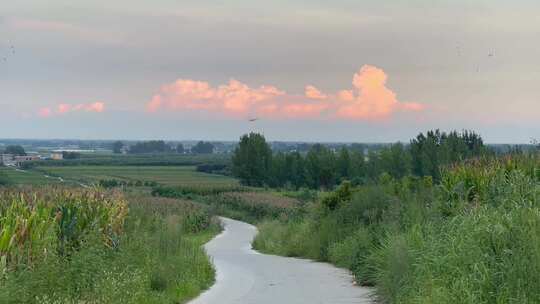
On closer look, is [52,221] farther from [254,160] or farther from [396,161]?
[254,160]

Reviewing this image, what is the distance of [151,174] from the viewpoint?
13488cm

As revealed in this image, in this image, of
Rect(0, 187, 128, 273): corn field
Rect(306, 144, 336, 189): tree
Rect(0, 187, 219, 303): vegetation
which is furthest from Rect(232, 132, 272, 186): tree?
Rect(0, 187, 128, 273): corn field

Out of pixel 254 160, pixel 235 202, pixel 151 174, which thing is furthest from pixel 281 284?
pixel 151 174

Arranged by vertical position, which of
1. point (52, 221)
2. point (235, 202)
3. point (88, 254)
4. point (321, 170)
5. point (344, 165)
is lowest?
point (235, 202)

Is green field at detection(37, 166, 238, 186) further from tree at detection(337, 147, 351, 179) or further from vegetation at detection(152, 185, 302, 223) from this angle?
vegetation at detection(152, 185, 302, 223)

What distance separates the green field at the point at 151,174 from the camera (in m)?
116

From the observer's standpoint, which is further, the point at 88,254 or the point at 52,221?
the point at 52,221

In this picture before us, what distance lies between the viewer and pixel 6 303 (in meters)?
11.3

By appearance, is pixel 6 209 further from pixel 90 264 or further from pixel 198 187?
pixel 198 187

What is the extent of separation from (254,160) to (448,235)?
109 m

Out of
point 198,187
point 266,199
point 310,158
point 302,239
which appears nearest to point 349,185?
A: point 302,239

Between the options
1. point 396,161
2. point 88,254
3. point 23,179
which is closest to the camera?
point 88,254

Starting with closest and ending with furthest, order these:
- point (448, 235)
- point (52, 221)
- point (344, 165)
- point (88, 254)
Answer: point (448, 235), point (88, 254), point (52, 221), point (344, 165)

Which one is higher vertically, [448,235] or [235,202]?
[448,235]
